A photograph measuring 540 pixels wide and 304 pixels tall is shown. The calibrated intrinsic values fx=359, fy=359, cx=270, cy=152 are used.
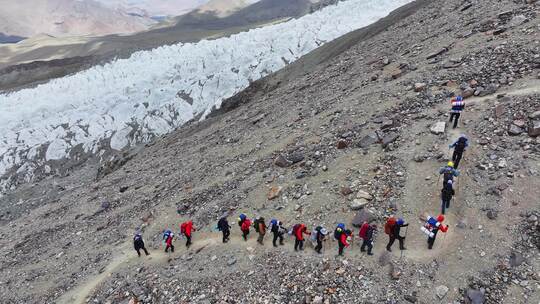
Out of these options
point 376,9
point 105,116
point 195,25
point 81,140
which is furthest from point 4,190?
point 195,25

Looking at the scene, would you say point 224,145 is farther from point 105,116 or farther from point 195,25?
point 195,25

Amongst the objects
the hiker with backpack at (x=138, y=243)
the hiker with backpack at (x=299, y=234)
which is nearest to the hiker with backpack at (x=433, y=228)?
the hiker with backpack at (x=299, y=234)

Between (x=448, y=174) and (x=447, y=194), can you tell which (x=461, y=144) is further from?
(x=447, y=194)

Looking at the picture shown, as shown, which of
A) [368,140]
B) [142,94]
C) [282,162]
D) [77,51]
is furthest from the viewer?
[77,51]

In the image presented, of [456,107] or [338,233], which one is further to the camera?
[456,107]

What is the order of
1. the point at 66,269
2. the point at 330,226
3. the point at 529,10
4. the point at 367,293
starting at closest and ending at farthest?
1. the point at 367,293
2. the point at 330,226
3. the point at 66,269
4. the point at 529,10

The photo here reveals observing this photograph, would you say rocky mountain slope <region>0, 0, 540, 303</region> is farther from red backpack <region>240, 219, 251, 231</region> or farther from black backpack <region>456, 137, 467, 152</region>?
black backpack <region>456, 137, 467, 152</region>

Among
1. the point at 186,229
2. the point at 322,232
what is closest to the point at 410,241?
the point at 322,232
